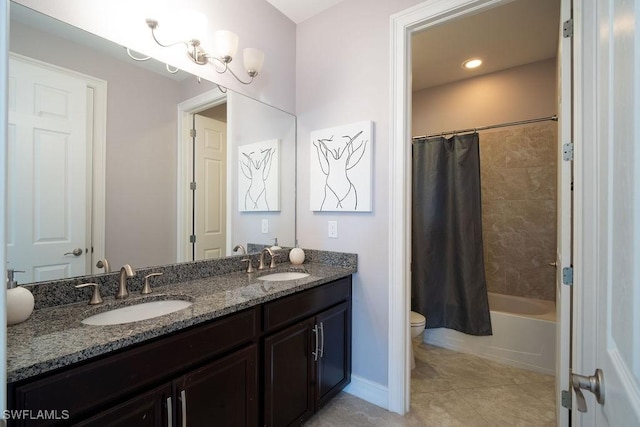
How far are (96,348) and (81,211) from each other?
2.40 ft

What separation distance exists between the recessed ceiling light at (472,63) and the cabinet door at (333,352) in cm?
261

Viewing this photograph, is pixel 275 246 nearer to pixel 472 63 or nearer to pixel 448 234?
pixel 448 234

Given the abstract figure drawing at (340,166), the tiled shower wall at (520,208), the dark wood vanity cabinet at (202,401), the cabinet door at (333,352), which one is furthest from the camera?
the tiled shower wall at (520,208)

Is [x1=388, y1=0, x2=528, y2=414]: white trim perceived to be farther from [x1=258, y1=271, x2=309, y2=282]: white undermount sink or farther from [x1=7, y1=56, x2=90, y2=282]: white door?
[x1=7, y1=56, x2=90, y2=282]: white door

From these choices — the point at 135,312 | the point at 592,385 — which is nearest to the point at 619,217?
the point at 592,385

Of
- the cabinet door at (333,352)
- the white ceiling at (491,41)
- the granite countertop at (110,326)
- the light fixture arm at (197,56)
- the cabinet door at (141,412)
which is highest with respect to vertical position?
the white ceiling at (491,41)

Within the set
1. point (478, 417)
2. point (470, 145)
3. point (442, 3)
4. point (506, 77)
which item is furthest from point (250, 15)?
point (478, 417)

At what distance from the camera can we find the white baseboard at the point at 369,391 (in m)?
1.85

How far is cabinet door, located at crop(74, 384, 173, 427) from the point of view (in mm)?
850

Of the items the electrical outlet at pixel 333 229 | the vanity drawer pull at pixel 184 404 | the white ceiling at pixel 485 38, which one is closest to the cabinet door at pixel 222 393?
the vanity drawer pull at pixel 184 404

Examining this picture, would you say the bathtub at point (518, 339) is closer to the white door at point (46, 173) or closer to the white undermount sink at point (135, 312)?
the white undermount sink at point (135, 312)

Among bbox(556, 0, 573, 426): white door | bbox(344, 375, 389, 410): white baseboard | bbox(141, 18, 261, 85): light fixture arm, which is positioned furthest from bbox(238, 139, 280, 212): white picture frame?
bbox(556, 0, 573, 426): white door

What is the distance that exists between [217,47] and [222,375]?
1.74m

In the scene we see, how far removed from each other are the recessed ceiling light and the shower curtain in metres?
0.74
